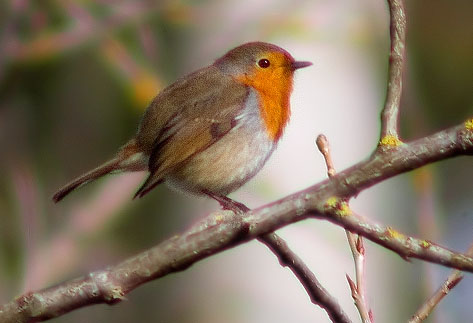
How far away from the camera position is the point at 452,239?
4039 mm

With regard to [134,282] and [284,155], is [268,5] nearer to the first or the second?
[284,155]

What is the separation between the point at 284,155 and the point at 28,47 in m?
1.70

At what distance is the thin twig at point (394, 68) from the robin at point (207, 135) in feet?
4.15

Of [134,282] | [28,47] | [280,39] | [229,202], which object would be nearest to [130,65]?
[28,47]

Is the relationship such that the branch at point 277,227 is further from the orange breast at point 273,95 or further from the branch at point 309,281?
the orange breast at point 273,95

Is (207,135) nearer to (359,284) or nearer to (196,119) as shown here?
(196,119)

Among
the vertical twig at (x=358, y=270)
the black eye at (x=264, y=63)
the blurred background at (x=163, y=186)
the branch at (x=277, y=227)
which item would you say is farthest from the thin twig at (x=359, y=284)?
the black eye at (x=264, y=63)

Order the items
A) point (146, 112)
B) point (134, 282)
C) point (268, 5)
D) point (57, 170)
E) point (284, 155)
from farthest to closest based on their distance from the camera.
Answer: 1. point (57, 170)
2. point (268, 5)
3. point (284, 155)
4. point (146, 112)
5. point (134, 282)

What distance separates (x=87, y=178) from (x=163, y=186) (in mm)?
1701

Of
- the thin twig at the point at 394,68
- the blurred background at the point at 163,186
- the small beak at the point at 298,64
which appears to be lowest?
the blurred background at the point at 163,186

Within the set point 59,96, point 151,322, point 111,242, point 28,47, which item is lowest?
point 151,322

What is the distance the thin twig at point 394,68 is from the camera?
1.86m

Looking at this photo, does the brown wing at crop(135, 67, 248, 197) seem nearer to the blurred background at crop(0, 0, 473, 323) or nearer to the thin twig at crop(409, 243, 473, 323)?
the blurred background at crop(0, 0, 473, 323)

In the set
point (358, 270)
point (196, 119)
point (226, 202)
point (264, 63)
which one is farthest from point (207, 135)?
point (358, 270)
